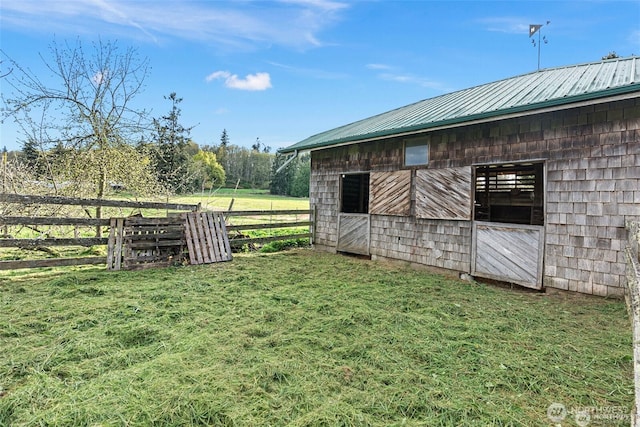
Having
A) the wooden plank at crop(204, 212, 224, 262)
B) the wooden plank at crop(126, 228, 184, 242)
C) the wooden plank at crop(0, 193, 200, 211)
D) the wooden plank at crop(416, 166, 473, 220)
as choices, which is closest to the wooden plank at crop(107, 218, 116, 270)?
the wooden plank at crop(126, 228, 184, 242)

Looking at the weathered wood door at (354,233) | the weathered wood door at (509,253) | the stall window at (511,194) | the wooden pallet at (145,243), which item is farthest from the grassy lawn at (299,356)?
the stall window at (511,194)

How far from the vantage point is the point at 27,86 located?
24.5 feet

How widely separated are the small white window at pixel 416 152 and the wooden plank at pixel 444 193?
0.79ft

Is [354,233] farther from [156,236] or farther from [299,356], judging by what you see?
[299,356]

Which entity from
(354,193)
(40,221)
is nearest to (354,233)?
(354,193)

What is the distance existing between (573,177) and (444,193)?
6.99 ft

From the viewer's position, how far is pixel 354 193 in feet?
34.2

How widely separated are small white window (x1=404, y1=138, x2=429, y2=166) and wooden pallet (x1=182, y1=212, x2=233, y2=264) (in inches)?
184

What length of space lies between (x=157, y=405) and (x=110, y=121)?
8.76 m

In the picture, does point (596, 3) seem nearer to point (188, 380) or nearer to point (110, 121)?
point (188, 380)

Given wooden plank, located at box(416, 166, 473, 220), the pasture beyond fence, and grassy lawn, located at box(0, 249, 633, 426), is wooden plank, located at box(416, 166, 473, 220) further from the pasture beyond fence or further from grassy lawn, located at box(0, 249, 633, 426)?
the pasture beyond fence

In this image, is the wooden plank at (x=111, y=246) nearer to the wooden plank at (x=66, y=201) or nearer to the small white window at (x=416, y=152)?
the wooden plank at (x=66, y=201)

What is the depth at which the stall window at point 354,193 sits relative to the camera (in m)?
10.0

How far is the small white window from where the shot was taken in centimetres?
689
